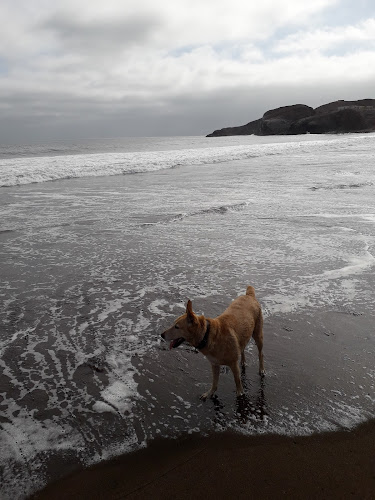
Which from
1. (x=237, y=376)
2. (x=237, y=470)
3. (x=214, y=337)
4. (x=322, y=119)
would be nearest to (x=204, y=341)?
(x=214, y=337)

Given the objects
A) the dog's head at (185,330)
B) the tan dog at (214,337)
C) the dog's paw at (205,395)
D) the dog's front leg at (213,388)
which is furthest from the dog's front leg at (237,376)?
the dog's head at (185,330)

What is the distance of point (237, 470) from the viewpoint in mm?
2967

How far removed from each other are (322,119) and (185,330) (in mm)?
135592

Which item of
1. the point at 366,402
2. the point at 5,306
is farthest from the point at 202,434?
the point at 5,306

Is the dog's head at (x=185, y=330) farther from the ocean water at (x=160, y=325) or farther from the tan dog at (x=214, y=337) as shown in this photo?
the ocean water at (x=160, y=325)

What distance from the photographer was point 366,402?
12.0ft

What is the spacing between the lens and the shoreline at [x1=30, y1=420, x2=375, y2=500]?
2.77 meters

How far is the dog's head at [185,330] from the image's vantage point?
3.62 meters

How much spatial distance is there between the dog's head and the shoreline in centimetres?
87

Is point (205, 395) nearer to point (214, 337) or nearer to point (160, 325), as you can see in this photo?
point (214, 337)

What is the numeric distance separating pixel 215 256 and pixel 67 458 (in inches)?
228

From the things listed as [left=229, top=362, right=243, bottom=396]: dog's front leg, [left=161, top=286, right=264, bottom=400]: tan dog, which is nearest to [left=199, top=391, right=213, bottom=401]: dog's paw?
[left=161, top=286, right=264, bottom=400]: tan dog

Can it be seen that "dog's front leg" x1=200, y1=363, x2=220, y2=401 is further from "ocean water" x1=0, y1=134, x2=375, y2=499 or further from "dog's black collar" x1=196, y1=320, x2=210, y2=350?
"dog's black collar" x1=196, y1=320, x2=210, y2=350

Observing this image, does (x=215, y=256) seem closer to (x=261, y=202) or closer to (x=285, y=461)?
(x=285, y=461)
